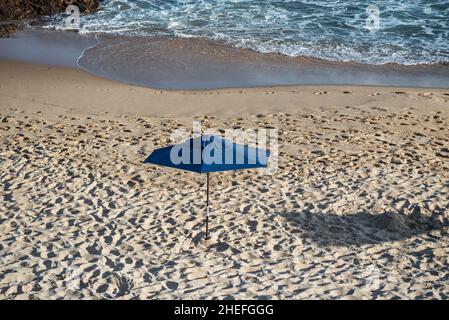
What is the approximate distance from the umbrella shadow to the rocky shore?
45.7 feet

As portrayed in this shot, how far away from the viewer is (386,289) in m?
8.02

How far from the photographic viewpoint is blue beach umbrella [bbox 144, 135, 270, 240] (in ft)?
27.5

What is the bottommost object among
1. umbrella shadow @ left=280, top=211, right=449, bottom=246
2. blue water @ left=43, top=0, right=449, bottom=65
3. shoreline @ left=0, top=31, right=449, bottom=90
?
umbrella shadow @ left=280, top=211, right=449, bottom=246

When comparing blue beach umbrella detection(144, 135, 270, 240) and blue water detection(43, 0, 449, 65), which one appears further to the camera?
blue water detection(43, 0, 449, 65)

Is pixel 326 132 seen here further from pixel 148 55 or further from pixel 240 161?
pixel 148 55

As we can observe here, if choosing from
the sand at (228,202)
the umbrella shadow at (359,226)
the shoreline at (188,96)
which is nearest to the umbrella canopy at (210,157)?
the sand at (228,202)

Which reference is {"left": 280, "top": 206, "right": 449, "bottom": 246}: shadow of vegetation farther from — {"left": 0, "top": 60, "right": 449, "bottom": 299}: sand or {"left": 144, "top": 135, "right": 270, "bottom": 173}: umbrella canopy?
{"left": 144, "top": 135, "right": 270, "bottom": 173}: umbrella canopy

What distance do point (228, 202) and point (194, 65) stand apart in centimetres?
780

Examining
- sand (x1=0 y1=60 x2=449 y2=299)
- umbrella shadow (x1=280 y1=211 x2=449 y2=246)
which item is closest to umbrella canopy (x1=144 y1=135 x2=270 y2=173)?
sand (x1=0 y1=60 x2=449 y2=299)

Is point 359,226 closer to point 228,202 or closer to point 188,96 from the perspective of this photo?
point 228,202

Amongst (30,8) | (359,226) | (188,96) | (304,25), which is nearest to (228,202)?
(359,226)

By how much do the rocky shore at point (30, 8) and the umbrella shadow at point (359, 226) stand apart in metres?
13.9

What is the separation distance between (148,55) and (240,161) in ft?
33.5
